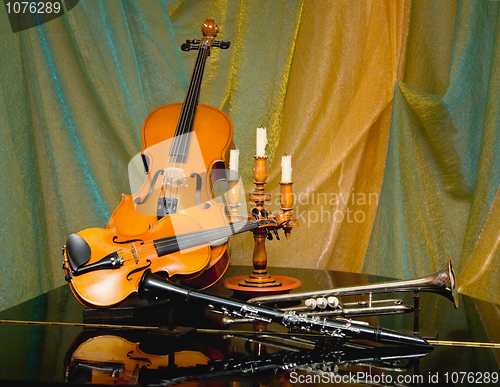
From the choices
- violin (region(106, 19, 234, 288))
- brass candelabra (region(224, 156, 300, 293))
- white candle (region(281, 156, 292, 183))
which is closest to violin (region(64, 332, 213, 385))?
violin (region(106, 19, 234, 288))

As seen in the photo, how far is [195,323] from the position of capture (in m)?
1.10

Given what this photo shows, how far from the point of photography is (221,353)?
0.91 meters

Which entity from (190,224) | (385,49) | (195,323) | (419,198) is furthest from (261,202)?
(385,49)

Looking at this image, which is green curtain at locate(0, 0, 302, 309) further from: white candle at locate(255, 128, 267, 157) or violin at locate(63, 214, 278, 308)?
white candle at locate(255, 128, 267, 157)

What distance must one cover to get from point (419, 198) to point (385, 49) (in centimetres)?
58

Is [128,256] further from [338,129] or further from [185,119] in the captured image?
[338,129]

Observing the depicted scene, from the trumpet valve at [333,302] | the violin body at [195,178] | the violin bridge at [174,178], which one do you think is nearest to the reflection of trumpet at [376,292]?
the trumpet valve at [333,302]

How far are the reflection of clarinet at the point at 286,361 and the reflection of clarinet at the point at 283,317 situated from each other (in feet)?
0.07

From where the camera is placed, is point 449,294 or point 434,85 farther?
point 434,85

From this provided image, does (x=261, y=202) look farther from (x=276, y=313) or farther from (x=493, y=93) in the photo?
(x=493, y=93)

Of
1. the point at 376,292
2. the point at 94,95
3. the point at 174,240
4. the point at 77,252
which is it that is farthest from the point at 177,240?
the point at 94,95

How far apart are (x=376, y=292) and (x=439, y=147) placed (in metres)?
0.93

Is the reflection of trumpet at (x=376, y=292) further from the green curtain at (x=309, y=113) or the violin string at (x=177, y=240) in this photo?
the green curtain at (x=309, y=113)

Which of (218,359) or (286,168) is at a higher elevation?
(286,168)
